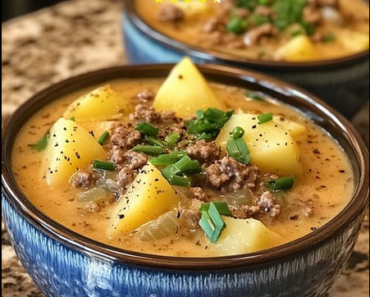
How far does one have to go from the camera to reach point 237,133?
1502mm

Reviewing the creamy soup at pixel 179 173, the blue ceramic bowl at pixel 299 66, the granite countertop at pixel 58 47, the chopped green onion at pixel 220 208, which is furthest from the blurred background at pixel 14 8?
the chopped green onion at pixel 220 208

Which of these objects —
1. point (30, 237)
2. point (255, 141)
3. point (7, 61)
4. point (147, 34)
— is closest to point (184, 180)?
point (255, 141)

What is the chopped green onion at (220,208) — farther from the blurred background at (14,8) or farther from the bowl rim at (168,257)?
the blurred background at (14,8)

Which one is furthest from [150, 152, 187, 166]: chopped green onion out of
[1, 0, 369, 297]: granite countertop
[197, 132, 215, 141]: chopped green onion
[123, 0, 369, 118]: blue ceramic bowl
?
[1, 0, 369, 297]: granite countertop

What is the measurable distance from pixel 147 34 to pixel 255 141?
756 mm

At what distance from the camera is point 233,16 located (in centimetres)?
236

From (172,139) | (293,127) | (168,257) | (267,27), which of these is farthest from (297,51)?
(168,257)

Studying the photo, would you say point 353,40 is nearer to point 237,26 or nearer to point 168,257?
point 237,26

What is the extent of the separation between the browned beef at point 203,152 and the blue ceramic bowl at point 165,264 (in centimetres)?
28

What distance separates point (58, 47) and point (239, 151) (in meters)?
1.42

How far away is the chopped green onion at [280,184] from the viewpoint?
1459 mm

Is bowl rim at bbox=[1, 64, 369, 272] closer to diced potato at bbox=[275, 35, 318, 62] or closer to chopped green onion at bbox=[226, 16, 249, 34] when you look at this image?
diced potato at bbox=[275, 35, 318, 62]

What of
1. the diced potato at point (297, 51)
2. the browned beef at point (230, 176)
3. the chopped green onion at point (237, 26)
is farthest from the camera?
the chopped green onion at point (237, 26)

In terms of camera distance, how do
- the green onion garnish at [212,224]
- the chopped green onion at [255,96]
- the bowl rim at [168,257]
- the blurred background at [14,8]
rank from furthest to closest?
the blurred background at [14,8] → the chopped green onion at [255,96] → the green onion garnish at [212,224] → the bowl rim at [168,257]
